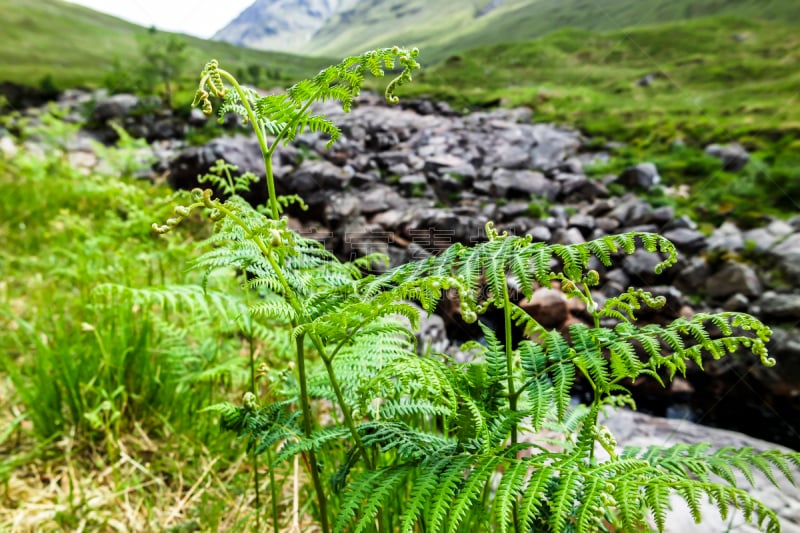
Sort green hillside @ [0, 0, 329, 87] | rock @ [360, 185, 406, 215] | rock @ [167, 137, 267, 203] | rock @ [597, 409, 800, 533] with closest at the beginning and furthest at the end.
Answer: rock @ [597, 409, 800, 533] < rock @ [360, 185, 406, 215] < rock @ [167, 137, 267, 203] < green hillside @ [0, 0, 329, 87]

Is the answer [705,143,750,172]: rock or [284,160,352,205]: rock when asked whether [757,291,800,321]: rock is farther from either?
[284,160,352,205]: rock

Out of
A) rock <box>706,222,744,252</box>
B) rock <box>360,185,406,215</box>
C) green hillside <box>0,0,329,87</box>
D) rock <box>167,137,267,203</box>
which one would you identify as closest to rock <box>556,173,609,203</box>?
rock <box>706,222,744,252</box>

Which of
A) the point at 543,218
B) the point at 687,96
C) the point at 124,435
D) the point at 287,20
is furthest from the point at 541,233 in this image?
the point at 287,20

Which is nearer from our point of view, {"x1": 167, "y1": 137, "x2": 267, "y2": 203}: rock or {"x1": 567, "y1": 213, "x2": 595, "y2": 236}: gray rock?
{"x1": 567, "y1": 213, "x2": 595, "y2": 236}: gray rock

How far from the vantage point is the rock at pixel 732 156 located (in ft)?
A: 7.18

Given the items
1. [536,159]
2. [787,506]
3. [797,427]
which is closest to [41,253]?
[536,159]

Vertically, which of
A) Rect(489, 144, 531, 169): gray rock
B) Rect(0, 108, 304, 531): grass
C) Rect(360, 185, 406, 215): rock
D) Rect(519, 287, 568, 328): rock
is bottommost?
Rect(0, 108, 304, 531): grass

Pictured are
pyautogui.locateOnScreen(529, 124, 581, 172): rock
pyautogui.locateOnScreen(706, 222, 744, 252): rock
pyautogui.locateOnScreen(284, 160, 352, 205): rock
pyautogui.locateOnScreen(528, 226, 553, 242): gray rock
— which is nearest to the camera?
pyautogui.locateOnScreen(706, 222, 744, 252): rock

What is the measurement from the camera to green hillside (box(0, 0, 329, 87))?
17.9ft

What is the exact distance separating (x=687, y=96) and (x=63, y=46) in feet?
22.4

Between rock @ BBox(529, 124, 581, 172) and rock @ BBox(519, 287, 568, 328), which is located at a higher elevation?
rock @ BBox(529, 124, 581, 172)

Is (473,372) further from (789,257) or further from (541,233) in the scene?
(789,257)

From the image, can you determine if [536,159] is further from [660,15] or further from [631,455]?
[631,455]

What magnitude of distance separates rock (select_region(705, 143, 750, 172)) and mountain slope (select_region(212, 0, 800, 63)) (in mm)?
785
